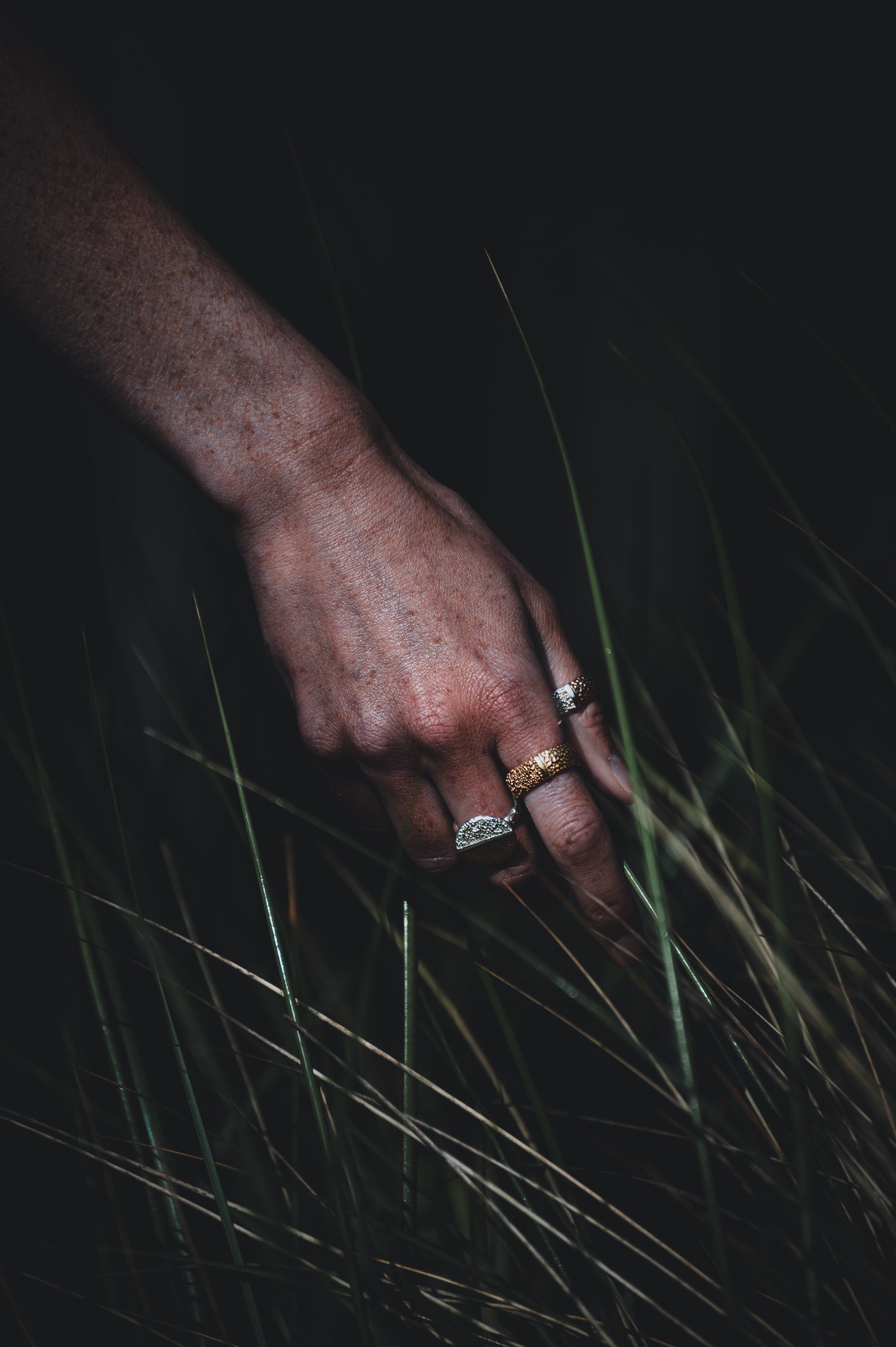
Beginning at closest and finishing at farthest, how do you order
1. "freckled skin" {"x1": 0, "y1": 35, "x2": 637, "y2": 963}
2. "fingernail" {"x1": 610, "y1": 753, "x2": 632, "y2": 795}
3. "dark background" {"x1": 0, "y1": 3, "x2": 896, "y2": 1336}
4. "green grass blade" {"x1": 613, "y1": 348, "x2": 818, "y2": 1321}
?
"green grass blade" {"x1": 613, "y1": 348, "x2": 818, "y2": 1321}, "freckled skin" {"x1": 0, "y1": 35, "x2": 637, "y2": 963}, "fingernail" {"x1": 610, "y1": 753, "x2": 632, "y2": 795}, "dark background" {"x1": 0, "y1": 3, "x2": 896, "y2": 1336}

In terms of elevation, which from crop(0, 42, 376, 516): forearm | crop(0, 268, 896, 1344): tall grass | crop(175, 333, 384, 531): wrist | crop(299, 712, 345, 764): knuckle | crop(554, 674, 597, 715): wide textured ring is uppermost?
crop(0, 42, 376, 516): forearm

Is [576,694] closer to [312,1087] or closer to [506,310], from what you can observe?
[312,1087]

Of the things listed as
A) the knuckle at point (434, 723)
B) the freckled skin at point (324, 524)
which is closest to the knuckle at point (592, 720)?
the freckled skin at point (324, 524)

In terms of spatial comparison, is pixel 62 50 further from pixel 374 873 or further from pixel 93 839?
pixel 374 873

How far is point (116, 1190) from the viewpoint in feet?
1.35

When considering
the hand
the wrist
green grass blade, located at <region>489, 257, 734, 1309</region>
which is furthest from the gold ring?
the wrist

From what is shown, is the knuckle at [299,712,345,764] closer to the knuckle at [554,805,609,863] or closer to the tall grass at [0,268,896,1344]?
the tall grass at [0,268,896,1344]

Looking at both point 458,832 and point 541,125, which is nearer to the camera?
point 458,832

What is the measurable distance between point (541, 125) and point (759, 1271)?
875mm

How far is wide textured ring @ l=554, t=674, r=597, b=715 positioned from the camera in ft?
1.58

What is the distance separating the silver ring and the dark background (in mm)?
201

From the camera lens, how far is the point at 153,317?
391 mm

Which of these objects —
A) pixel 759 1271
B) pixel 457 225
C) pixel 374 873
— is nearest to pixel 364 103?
pixel 457 225

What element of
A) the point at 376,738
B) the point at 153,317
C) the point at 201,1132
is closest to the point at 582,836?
the point at 376,738
